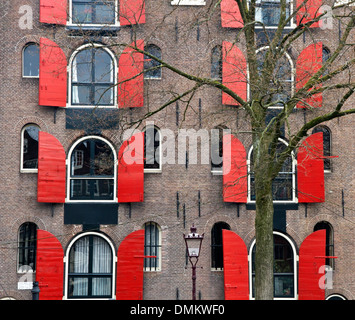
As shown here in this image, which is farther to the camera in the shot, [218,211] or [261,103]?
[218,211]

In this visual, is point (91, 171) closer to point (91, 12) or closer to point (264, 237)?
point (91, 12)

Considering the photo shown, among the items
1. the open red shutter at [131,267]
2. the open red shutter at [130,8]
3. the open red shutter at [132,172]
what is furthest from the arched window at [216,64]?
the open red shutter at [131,267]

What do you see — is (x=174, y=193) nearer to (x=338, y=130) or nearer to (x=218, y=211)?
(x=218, y=211)

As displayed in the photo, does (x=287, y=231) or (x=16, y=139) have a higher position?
(x=16, y=139)

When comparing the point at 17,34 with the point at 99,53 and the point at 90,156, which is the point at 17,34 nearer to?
the point at 99,53

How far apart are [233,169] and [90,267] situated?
550 cm

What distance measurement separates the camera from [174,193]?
19.2m

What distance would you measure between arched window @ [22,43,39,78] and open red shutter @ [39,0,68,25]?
932mm

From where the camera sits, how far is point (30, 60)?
64.2ft

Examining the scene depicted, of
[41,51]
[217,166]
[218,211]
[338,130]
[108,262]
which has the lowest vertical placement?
[108,262]

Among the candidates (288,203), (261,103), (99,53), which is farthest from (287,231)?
(99,53)

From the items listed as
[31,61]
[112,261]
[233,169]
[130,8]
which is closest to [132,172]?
[112,261]

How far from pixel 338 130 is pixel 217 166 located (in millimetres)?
4185

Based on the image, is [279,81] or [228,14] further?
[228,14]
